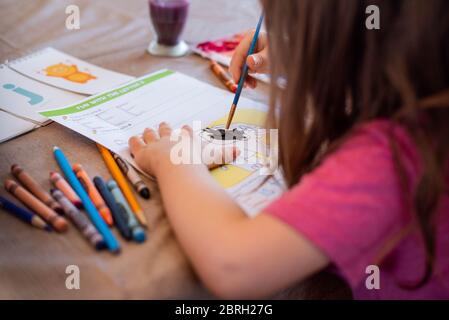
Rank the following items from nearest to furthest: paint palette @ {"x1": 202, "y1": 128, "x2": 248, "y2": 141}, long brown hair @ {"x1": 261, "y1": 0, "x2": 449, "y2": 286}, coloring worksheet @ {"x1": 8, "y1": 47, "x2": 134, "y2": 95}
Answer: long brown hair @ {"x1": 261, "y1": 0, "x2": 449, "y2": 286} < paint palette @ {"x1": 202, "y1": 128, "x2": 248, "y2": 141} < coloring worksheet @ {"x1": 8, "y1": 47, "x2": 134, "y2": 95}

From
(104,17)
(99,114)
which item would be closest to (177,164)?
(99,114)

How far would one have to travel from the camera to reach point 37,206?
1.58 feet

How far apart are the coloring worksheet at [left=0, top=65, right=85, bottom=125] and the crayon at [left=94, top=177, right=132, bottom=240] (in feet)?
0.60

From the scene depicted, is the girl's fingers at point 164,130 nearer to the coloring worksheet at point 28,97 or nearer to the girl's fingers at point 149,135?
the girl's fingers at point 149,135

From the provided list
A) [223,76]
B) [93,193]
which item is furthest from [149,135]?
[223,76]

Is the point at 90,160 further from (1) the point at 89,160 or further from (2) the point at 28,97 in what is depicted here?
(2) the point at 28,97

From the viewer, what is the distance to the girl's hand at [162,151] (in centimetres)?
54

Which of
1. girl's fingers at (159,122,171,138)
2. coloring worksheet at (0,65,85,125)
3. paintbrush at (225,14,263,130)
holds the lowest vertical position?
coloring worksheet at (0,65,85,125)

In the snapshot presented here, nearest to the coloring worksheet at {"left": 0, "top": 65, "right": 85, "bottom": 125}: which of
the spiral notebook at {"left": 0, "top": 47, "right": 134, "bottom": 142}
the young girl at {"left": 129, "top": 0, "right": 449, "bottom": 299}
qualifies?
the spiral notebook at {"left": 0, "top": 47, "right": 134, "bottom": 142}

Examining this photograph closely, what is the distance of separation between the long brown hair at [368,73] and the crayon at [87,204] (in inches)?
7.9

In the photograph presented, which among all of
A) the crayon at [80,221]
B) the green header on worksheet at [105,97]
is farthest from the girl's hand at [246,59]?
the crayon at [80,221]

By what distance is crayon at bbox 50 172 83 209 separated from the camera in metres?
0.49

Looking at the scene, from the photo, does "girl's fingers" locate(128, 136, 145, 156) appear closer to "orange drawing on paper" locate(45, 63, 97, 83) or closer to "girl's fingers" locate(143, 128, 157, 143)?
"girl's fingers" locate(143, 128, 157, 143)

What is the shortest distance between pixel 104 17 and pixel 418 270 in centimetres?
75
